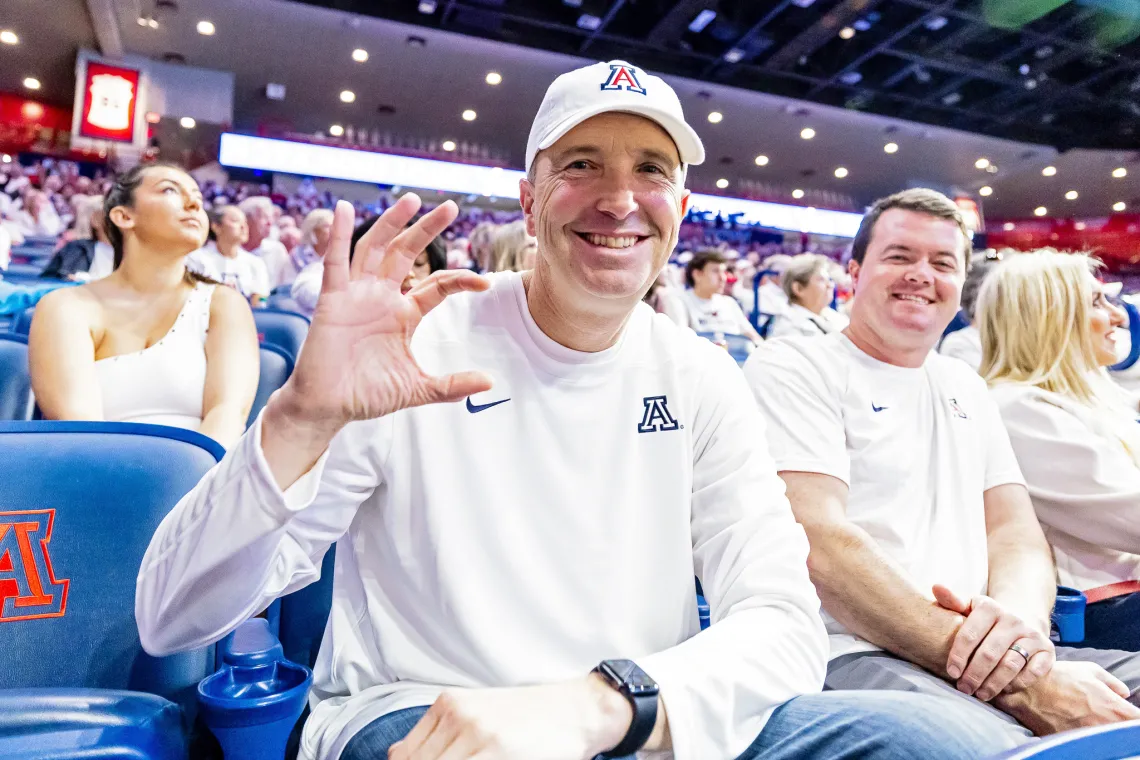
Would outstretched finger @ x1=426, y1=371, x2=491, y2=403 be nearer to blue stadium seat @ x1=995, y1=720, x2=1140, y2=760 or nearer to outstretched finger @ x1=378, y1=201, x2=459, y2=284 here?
outstretched finger @ x1=378, y1=201, x2=459, y2=284

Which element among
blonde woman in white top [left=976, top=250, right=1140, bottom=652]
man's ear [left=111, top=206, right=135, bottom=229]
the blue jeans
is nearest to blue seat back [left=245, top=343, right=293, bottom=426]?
man's ear [left=111, top=206, right=135, bottom=229]

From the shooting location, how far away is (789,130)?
478 inches

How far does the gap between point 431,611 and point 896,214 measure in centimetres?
133

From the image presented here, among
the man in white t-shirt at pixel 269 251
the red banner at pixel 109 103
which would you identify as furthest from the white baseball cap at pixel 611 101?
the red banner at pixel 109 103

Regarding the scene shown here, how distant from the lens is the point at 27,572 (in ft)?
3.18

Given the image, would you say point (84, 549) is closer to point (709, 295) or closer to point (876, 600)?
point (876, 600)

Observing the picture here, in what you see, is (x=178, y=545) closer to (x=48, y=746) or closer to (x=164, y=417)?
(x=48, y=746)

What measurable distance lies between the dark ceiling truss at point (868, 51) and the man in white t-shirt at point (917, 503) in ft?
26.9

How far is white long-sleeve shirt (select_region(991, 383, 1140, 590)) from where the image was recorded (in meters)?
1.58

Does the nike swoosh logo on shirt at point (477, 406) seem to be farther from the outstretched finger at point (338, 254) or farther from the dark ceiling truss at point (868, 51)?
the dark ceiling truss at point (868, 51)

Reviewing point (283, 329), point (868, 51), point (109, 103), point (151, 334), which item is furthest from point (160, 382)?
point (868, 51)

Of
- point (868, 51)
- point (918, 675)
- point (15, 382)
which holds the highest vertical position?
point (868, 51)

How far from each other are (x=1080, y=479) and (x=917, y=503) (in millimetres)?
497

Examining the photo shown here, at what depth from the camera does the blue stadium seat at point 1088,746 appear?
0.58 meters
